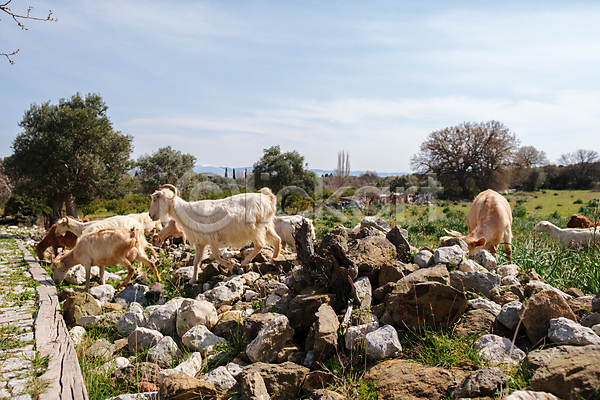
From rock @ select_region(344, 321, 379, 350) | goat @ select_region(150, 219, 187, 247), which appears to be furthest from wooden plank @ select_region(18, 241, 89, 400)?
goat @ select_region(150, 219, 187, 247)

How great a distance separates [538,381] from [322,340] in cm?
195

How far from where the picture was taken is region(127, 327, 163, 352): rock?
4.79 metres

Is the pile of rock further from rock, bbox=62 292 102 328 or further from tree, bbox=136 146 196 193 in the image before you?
tree, bbox=136 146 196 193

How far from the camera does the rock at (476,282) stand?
14.8 feet

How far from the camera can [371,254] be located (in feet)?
17.2

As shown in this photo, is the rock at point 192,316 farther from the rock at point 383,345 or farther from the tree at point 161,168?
the tree at point 161,168

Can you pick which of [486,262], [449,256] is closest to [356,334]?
[449,256]

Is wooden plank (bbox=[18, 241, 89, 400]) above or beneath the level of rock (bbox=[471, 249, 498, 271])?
beneath

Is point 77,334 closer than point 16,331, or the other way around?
point 77,334

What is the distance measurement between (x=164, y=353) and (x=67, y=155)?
19877 mm

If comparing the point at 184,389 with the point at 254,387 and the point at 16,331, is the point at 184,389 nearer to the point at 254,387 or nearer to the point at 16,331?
the point at 254,387

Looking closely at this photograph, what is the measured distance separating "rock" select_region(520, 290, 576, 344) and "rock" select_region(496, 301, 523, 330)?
0.16 metres

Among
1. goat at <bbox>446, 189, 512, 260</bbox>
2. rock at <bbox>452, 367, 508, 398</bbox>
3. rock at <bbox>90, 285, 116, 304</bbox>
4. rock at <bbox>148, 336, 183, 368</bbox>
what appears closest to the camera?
rock at <bbox>452, 367, 508, 398</bbox>

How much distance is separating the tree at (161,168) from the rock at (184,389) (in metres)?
26.0
